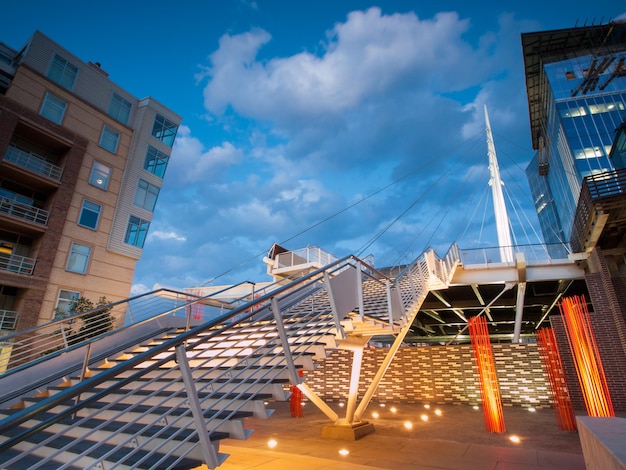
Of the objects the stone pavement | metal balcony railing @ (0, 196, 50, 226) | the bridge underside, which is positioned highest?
metal balcony railing @ (0, 196, 50, 226)

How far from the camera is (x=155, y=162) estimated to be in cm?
2142

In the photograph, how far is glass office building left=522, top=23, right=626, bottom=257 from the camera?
34.2 metres

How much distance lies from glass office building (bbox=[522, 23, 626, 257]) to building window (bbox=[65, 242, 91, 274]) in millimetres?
41912

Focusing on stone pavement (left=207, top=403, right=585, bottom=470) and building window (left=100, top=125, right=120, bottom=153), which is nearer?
stone pavement (left=207, top=403, right=585, bottom=470)

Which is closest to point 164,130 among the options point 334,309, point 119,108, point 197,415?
point 119,108

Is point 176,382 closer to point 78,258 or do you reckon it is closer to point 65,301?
point 65,301

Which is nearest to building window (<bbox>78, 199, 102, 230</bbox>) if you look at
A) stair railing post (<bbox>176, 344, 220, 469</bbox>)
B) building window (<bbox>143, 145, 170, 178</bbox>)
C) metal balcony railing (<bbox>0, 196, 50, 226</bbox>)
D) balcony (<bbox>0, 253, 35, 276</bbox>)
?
metal balcony railing (<bbox>0, 196, 50, 226</bbox>)

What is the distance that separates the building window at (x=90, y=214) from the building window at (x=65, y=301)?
3.51 metres

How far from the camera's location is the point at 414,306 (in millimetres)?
9477

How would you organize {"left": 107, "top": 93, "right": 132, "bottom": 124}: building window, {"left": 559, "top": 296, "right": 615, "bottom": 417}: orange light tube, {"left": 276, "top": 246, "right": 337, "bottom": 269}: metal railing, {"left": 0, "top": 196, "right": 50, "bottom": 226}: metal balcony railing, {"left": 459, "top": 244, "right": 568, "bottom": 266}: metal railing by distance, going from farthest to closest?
{"left": 276, "top": 246, "right": 337, "bottom": 269}: metal railing, {"left": 107, "top": 93, "right": 132, "bottom": 124}: building window, {"left": 459, "top": 244, "right": 568, "bottom": 266}: metal railing, {"left": 0, "top": 196, "right": 50, "bottom": 226}: metal balcony railing, {"left": 559, "top": 296, "right": 615, "bottom": 417}: orange light tube

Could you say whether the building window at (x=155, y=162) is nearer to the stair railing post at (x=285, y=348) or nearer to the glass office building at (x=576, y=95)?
the stair railing post at (x=285, y=348)

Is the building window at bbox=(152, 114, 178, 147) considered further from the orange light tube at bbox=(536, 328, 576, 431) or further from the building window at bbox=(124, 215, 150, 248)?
the orange light tube at bbox=(536, 328, 576, 431)

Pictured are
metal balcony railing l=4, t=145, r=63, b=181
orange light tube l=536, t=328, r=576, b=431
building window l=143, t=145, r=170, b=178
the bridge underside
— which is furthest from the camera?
building window l=143, t=145, r=170, b=178

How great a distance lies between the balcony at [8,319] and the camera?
14.1m
